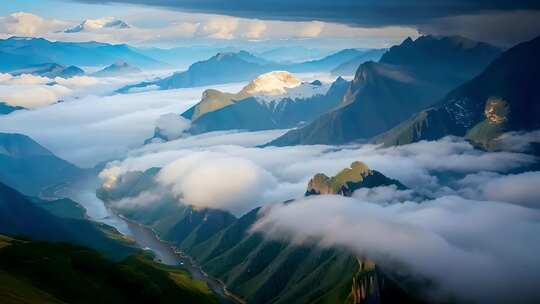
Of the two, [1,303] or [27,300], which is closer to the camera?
A: [1,303]

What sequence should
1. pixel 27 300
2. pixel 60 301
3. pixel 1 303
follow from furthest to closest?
pixel 60 301
pixel 27 300
pixel 1 303

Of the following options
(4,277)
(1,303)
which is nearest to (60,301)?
Answer: (4,277)

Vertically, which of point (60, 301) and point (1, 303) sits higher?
point (1, 303)

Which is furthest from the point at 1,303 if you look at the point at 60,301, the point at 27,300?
the point at 60,301

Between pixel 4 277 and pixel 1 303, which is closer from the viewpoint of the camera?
pixel 1 303

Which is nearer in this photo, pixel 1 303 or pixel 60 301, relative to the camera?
pixel 1 303

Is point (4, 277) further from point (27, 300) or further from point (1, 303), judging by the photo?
point (1, 303)

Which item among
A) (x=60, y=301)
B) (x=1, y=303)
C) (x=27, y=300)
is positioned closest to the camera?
(x=1, y=303)

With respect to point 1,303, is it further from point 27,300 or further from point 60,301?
point 60,301
